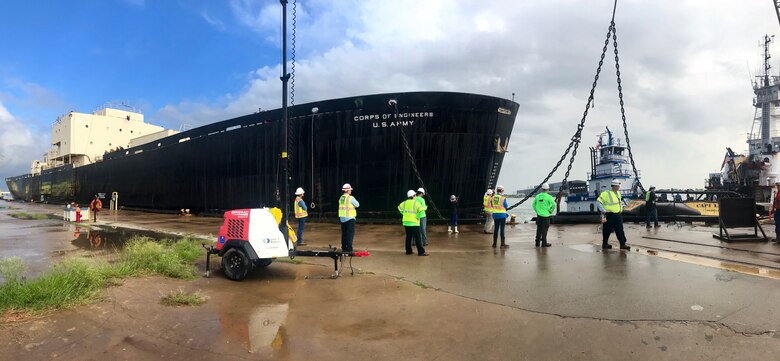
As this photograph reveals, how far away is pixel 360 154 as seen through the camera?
14.8m

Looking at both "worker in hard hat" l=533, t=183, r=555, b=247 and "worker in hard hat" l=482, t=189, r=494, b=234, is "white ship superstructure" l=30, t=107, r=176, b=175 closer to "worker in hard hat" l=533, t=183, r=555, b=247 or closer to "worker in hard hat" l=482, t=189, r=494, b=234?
"worker in hard hat" l=482, t=189, r=494, b=234

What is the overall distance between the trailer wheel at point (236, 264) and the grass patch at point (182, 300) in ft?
3.12

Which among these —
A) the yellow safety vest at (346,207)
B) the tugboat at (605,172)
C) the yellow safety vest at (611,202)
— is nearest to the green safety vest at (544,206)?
the yellow safety vest at (611,202)

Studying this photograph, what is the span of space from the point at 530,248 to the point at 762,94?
1787 inches

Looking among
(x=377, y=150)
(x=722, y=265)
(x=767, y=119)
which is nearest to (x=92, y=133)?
(x=377, y=150)

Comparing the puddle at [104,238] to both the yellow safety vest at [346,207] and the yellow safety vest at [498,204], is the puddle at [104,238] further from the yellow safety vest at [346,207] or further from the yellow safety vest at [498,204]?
the yellow safety vest at [498,204]

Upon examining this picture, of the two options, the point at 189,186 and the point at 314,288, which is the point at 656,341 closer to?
the point at 314,288

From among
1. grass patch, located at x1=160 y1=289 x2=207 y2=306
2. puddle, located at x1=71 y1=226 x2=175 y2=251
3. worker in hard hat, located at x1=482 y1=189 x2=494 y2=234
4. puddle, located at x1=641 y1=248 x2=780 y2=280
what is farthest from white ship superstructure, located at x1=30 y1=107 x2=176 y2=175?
puddle, located at x1=641 y1=248 x2=780 y2=280

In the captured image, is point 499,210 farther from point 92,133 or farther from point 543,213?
point 92,133

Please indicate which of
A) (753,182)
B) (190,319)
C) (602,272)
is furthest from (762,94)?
(190,319)

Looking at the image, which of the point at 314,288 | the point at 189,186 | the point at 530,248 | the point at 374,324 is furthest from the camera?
the point at 189,186

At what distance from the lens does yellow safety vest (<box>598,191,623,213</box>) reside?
8.36 metres

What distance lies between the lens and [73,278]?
4.57 meters

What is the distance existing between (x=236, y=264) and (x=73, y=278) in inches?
72.0
